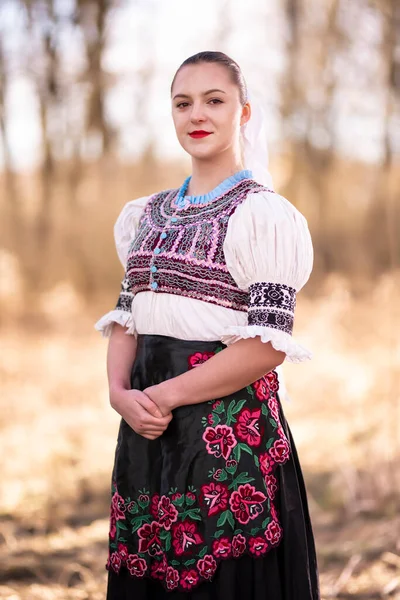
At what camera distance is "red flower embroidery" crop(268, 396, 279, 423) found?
137 cm

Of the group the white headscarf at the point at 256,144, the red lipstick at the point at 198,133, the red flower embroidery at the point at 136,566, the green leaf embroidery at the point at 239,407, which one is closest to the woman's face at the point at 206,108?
the red lipstick at the point at 198,133

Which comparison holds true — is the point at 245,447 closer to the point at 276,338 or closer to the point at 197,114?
the point at 276,338

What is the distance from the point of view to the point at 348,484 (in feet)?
10.5

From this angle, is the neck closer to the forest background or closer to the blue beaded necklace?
the blue beaded necklace

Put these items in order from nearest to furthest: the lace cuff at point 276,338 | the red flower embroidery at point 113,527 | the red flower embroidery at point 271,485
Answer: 1. the lace cuff at point 276,338
2. the red flower embroidery at point 271,485
3. the red flower embroidery at point 113,527

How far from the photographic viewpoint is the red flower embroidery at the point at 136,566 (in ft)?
4.55

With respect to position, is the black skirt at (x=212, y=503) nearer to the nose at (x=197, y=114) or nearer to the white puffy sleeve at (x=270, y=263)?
the white puffy sleeve at (x=270, y=263)

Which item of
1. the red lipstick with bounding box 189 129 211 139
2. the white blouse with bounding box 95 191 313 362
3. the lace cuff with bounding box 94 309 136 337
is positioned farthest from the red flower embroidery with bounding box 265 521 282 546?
the red lipstick with bounding box 189 129 211 139

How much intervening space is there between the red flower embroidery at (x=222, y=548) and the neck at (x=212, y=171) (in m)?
0.67

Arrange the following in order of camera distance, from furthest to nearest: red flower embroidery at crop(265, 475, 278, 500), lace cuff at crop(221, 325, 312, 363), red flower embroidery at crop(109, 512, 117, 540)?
red flower embroidery at crop(109, 512, 117, 540) < red flower embroidery at crop(265, 475, 278, 500) < lace cuff at crop(221, 325, 312, 363)

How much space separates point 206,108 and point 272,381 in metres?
0.55

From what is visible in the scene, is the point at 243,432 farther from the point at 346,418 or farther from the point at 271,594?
the point at 346,418

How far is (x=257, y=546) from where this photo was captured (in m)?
1.30

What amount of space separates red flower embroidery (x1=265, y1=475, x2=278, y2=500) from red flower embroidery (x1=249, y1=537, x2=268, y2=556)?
0.08 meters
